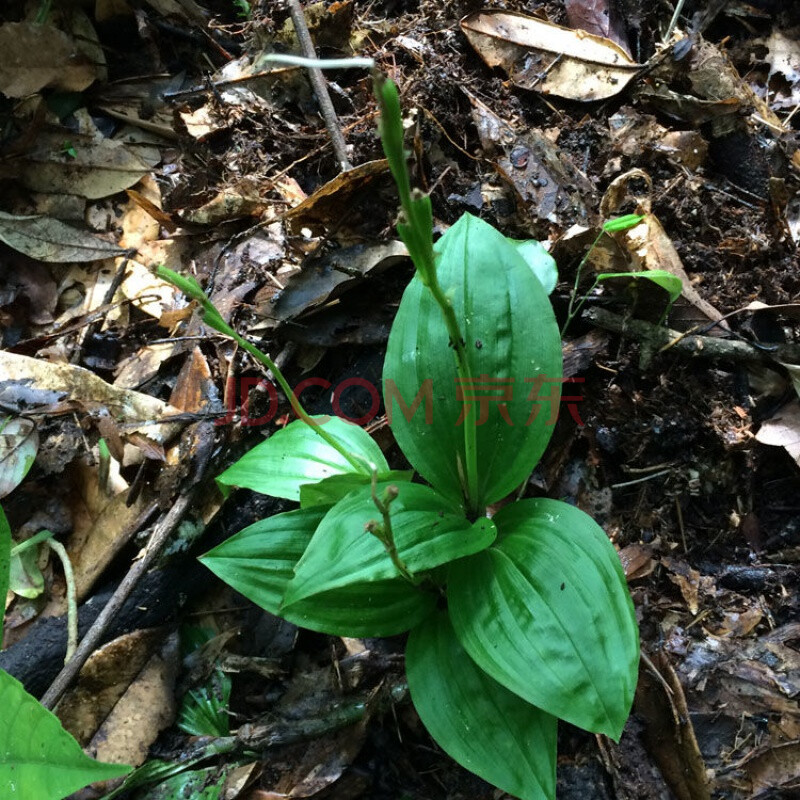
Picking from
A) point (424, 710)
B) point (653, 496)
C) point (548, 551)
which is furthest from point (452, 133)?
point (424, 710)

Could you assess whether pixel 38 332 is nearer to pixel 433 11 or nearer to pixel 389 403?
Result: pixel 389 403

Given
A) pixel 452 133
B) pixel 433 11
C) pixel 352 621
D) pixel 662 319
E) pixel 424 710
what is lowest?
pixel 424 710

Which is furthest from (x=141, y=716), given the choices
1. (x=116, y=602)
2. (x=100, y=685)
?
(x=116, y=602)

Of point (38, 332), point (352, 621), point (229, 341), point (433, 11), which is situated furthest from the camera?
point (433, 11)

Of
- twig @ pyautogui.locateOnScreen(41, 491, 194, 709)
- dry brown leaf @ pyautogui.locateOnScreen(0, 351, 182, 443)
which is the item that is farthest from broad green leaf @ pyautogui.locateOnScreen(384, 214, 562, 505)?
dry brown leaf @ pyautogui.locateOnScreen(0, 351, 182, 443)

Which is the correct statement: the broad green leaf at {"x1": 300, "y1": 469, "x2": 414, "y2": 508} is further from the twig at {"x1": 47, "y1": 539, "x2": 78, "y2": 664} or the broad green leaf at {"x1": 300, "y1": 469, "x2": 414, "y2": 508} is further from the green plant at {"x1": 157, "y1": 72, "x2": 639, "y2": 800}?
the twig at {"x1": 47, "y1": 539, "x2": 78, "y2": 664}

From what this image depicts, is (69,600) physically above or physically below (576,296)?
below

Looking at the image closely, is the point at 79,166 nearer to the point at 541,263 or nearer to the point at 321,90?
the point at 321,90
